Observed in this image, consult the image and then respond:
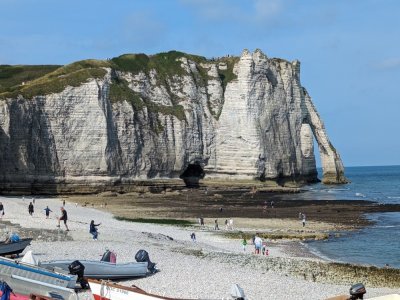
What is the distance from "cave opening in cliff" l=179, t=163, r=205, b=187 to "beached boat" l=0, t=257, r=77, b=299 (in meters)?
75.9

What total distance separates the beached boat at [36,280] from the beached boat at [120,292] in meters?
0.56

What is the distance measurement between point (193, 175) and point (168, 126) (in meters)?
10.1

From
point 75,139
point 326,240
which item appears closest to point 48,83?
point 75,139

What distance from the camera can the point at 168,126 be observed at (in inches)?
3489

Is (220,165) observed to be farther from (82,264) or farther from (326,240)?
(82,264)

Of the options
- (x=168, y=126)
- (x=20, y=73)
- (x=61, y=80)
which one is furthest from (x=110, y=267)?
(x=20, y=73)

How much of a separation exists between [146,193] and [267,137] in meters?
25.7

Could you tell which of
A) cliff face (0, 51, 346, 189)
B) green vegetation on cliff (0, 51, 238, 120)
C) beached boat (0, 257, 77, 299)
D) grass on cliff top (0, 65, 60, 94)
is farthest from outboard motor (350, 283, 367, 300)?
grass on cliff top (0, 65, 60, 94)

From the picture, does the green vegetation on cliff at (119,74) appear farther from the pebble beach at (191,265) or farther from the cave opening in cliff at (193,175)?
the pebble beach at (191,265)

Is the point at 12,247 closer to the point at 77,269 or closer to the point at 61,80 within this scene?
the point at 77,269

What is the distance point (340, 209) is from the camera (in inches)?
2327

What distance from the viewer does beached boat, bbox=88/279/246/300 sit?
46.6 ft

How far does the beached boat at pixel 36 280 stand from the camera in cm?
1490

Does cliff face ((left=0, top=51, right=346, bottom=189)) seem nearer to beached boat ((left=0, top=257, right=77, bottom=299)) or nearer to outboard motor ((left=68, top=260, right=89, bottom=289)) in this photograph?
outboard motor ((left=68, top=260, right=89, bottom=289))
